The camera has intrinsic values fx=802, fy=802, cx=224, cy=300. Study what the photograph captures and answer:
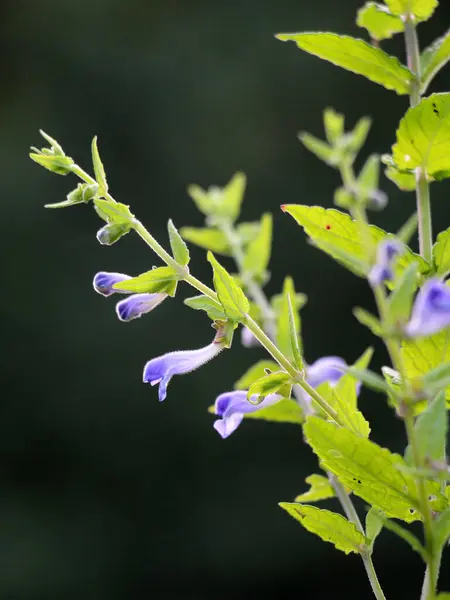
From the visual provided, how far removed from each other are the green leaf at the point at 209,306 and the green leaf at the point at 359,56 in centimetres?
17

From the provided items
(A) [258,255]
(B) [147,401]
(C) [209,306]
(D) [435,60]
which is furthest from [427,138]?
(B) [147,401]

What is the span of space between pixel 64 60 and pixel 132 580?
231cm

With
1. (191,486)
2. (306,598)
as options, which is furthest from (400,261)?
(306,598)

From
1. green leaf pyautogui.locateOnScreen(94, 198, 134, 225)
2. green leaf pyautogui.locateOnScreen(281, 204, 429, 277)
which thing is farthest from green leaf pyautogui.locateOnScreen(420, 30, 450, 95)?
green leaf pyautogui.locateOnScreen(94, 198, 134, 225)

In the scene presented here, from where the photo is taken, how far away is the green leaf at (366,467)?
364 millimetres

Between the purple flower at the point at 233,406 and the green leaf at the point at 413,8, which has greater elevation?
the green leaf at the point at 413,8

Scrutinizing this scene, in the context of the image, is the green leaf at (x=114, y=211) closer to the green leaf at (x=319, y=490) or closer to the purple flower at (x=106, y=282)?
the purple flower at (x=106, y=282)

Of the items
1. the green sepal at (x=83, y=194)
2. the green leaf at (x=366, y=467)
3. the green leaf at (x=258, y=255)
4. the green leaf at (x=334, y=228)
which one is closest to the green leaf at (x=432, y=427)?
the green leaf at (x=366, y=467)

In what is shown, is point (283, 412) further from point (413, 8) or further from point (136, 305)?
point (413, 8)

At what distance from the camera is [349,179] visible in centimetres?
58

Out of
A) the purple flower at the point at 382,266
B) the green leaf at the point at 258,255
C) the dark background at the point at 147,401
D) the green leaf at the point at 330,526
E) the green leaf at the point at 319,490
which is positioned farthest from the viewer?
the dark background at the point at 147,401

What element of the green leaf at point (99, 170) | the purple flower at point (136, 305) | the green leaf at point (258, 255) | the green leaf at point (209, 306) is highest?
the green leaf at point (99, 170)

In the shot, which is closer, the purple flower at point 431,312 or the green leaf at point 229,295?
the purple flower at point 431,312

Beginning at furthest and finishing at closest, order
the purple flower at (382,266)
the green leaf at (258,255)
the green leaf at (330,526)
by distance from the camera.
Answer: the green leaf at (258,255) < the green leaf at (330,526) < the purple flower at (382,266)
